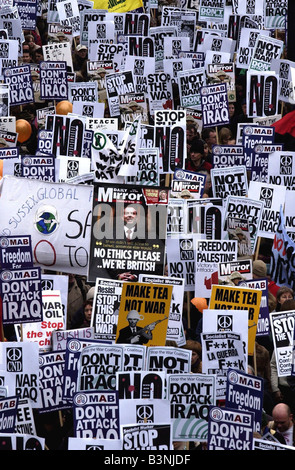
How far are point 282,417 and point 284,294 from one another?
2116 mm

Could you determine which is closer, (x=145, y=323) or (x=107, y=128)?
(x=145, y=323)

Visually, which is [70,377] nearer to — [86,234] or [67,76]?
[86,234]

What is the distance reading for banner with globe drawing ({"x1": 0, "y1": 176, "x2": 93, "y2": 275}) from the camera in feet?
44.5

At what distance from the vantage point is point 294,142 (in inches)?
689

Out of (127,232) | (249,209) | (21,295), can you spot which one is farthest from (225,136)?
(21,295)

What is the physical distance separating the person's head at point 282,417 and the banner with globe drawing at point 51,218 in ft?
9.49

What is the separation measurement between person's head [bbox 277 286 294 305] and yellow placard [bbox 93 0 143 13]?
412 inches

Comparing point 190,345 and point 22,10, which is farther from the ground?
point 22,10

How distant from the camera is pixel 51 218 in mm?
13641

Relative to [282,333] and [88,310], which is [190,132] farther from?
[282,333]
